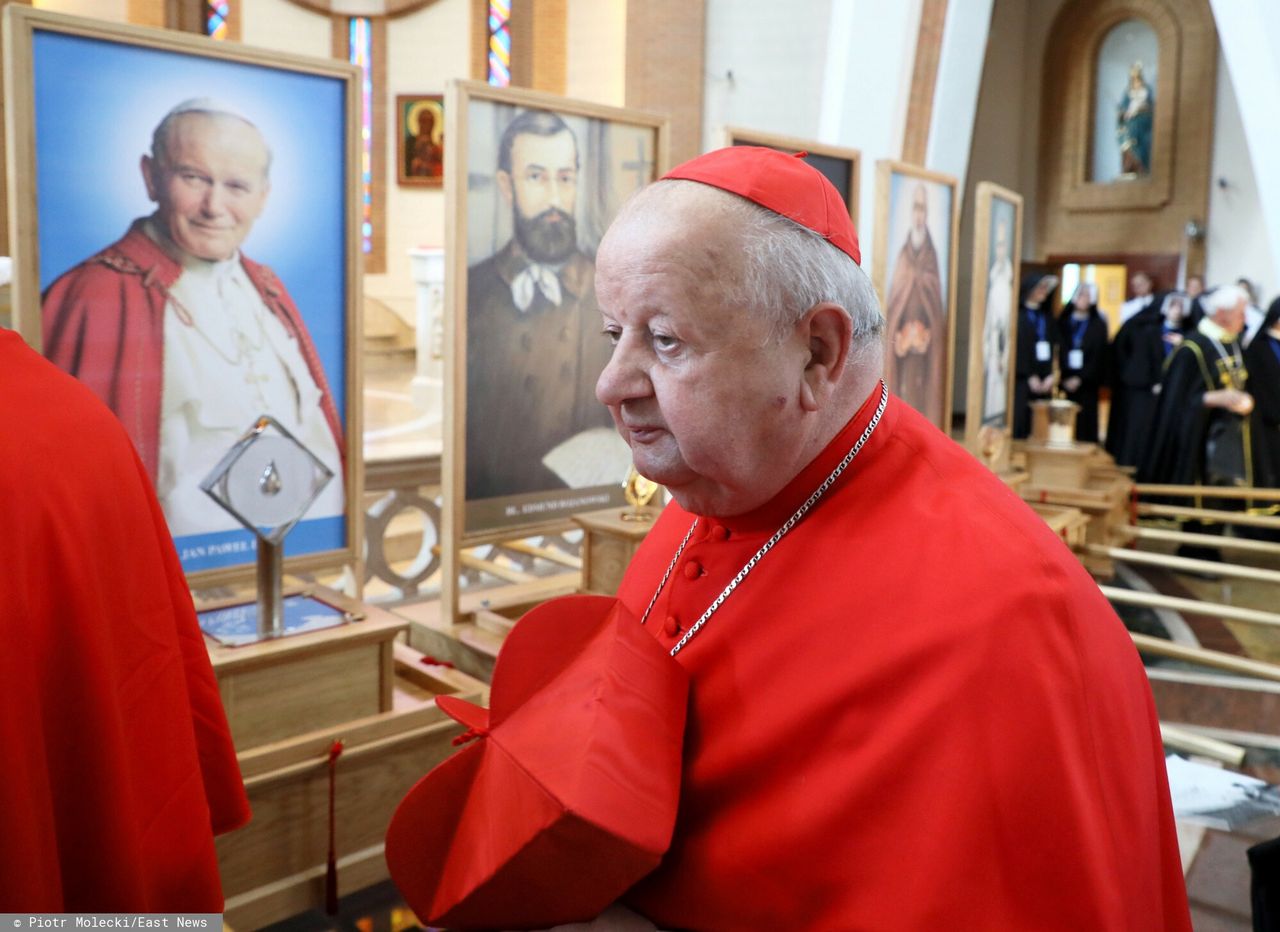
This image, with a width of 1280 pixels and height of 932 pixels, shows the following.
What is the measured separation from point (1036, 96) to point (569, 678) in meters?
17.6

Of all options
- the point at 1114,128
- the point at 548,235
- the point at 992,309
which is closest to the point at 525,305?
the point at 548,235

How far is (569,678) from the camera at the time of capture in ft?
4.64

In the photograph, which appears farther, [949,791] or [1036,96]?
[1036,96]

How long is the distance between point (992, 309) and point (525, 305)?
3835 mm

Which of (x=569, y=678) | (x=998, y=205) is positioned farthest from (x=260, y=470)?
(x=998, y=205)

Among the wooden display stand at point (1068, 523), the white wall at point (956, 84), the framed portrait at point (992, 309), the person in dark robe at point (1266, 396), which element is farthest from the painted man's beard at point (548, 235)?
the person in dark robe at point (1266, 396)

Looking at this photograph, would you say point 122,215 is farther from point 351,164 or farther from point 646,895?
point 646,895

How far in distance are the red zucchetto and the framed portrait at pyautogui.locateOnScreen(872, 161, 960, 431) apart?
3.99m

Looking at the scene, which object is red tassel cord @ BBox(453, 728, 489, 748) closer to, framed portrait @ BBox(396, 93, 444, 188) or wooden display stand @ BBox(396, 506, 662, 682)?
wooden display stand @ BBox(396, 506, 662, 682)

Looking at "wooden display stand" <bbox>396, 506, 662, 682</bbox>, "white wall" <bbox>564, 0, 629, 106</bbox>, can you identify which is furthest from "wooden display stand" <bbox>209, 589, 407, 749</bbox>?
"white wall" <bbox>564, 0, 629, 106</bbox>

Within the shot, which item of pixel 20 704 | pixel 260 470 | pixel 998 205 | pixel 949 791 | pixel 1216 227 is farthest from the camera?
pixel 1216 227

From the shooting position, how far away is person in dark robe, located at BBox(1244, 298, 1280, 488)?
940 centimetres

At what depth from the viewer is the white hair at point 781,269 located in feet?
4.47

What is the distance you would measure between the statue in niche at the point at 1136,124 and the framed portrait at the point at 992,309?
10314mm
